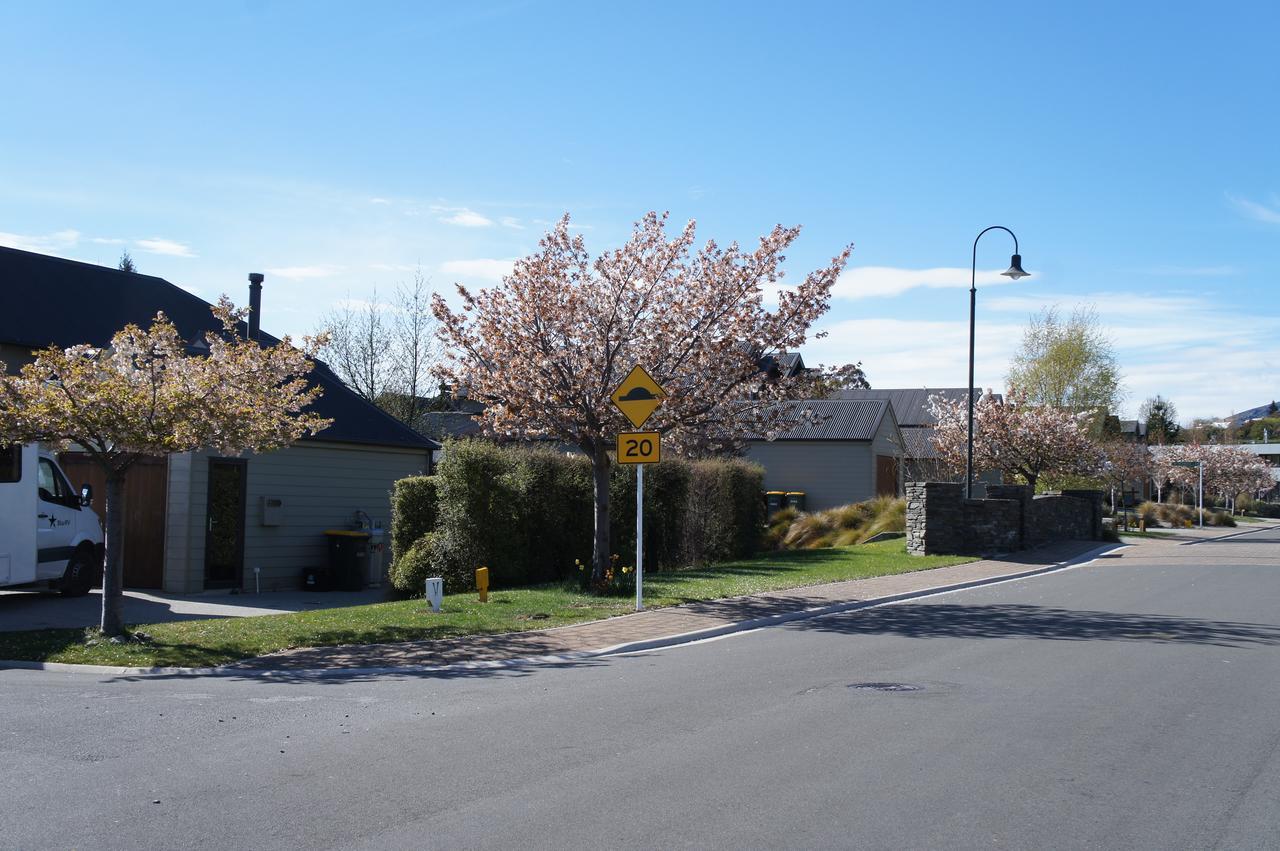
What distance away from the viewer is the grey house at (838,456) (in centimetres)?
4400

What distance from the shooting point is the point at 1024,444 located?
37.7 m

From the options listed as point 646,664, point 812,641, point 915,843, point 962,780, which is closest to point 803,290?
point 812,641

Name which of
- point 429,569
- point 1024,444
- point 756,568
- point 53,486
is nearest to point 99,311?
point 53,486

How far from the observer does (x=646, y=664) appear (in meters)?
11.1

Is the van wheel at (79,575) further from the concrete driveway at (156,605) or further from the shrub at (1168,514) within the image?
the shrub at (1168,514)

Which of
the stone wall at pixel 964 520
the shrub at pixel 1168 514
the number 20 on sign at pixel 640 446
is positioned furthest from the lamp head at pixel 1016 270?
the shrub at pixel 1168 514

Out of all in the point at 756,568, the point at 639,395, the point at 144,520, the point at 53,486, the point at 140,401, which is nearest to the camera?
the point at 140,401

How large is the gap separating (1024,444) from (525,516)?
23808 mm

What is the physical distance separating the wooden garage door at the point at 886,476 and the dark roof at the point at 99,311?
1023 inches

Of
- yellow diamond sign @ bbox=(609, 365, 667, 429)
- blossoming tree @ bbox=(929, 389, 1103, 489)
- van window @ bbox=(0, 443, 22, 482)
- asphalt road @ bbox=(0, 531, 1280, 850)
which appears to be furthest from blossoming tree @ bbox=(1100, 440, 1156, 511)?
van window @ bbox=(0, 443, 22, 482)

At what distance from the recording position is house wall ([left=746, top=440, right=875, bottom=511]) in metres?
44.0

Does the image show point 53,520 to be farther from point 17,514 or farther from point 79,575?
point 79,575

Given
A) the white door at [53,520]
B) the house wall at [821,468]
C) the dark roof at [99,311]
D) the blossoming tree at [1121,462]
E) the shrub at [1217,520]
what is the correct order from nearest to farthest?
the white door at [53,520], the dark roof at [99,311], the blossoming tree at [1121,462], the house wall at [821,468], the shrub at [1217,520]

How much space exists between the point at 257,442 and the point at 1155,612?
475 inches
